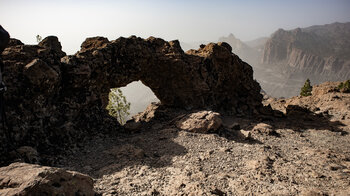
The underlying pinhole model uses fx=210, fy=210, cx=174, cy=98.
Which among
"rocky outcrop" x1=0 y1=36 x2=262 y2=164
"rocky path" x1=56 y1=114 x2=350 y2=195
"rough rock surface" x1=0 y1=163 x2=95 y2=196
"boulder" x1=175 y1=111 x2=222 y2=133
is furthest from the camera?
"boulder" x1=175 y1=111 x2=222 y2=133

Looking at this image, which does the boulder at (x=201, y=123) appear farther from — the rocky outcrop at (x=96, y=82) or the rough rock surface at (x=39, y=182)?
the rough rock surface at (x=39, y=182)

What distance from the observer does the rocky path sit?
37.1 ft

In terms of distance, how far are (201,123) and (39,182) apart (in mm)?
14412

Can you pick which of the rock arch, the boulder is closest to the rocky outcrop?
the rock arch

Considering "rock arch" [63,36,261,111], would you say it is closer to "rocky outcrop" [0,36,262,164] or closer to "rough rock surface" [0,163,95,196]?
"rocky outcrop" [0,36,262,164]

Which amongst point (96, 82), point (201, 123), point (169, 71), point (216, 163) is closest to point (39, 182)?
point (216, 163)

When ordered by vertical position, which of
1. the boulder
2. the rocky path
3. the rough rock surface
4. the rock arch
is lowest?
the rocky path

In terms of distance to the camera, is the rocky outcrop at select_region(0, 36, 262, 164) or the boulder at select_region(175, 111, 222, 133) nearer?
the rocky outcrop at select_region(0, 36, 262, 164)

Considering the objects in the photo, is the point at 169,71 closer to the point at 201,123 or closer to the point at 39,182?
the point at 201,123

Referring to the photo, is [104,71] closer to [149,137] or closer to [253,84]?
[149,137]

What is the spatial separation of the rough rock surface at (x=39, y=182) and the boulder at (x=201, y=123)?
11976mm

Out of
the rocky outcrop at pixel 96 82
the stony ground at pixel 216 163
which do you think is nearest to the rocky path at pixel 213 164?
the stony ground at pixel 216 163

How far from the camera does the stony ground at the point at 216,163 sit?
37.3ft

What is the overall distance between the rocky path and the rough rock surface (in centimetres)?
201
